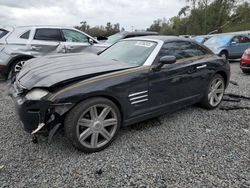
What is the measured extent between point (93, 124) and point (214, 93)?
8.89 ft

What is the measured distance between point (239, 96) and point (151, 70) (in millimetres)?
2988

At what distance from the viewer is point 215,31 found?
34.1m

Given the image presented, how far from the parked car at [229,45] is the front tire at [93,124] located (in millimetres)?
9016

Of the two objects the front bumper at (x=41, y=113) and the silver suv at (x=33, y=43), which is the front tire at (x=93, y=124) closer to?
the front bumper at (x=41, y=113)

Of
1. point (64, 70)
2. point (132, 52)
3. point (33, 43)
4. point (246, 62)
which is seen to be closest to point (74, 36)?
point (33, 43)

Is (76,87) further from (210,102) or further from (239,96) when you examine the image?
(239,96)

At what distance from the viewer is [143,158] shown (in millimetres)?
2686

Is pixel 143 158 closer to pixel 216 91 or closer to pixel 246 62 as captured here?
pixel 216 91

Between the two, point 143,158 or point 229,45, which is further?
point 229,45

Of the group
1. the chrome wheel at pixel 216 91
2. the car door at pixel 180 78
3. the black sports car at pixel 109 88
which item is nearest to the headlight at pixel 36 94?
the black sports car at pixel 109 88

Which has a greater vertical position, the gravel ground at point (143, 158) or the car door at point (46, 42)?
the car door at point (46, 42)

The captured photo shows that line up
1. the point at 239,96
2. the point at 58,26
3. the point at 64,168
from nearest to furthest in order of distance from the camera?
the point at 64,168 < the point at 239,96 < the point at 58,26

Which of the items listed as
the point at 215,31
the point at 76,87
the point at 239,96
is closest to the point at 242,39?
the point at 239,96

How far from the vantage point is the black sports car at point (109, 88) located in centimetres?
250
